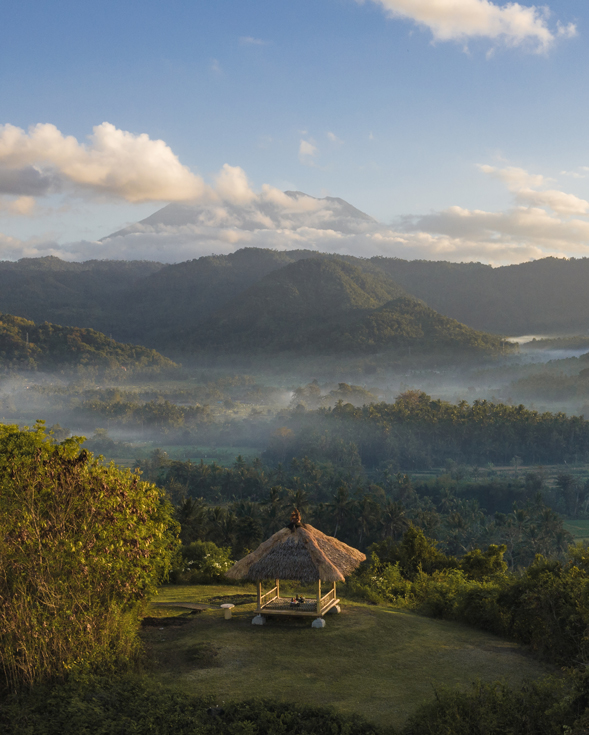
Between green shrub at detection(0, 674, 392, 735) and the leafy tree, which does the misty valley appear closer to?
the leafy tree

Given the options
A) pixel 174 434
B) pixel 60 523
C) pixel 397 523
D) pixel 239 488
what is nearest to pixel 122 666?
pixel 60 523

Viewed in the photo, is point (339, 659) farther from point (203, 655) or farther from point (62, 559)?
point (62, 559)

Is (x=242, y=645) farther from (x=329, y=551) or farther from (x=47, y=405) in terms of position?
A: (x=47, y=405)

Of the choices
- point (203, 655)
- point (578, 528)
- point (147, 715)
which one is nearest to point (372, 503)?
point (578, 528)

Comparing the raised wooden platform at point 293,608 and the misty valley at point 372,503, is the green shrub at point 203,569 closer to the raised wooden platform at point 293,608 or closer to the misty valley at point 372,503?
the misty valley at point 372,503

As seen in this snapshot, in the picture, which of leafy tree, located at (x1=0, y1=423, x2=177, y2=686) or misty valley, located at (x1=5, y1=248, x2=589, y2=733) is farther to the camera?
misty valley, located at (x1=5, y1=248, x2=589, y2=733)

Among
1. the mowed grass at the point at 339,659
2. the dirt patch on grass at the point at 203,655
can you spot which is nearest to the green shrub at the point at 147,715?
the mowed grass at the point at 339,659

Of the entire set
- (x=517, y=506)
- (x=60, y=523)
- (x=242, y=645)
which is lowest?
(x=517, y=506)

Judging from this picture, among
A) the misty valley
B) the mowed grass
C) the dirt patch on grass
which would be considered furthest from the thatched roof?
the dirt patch on grass
